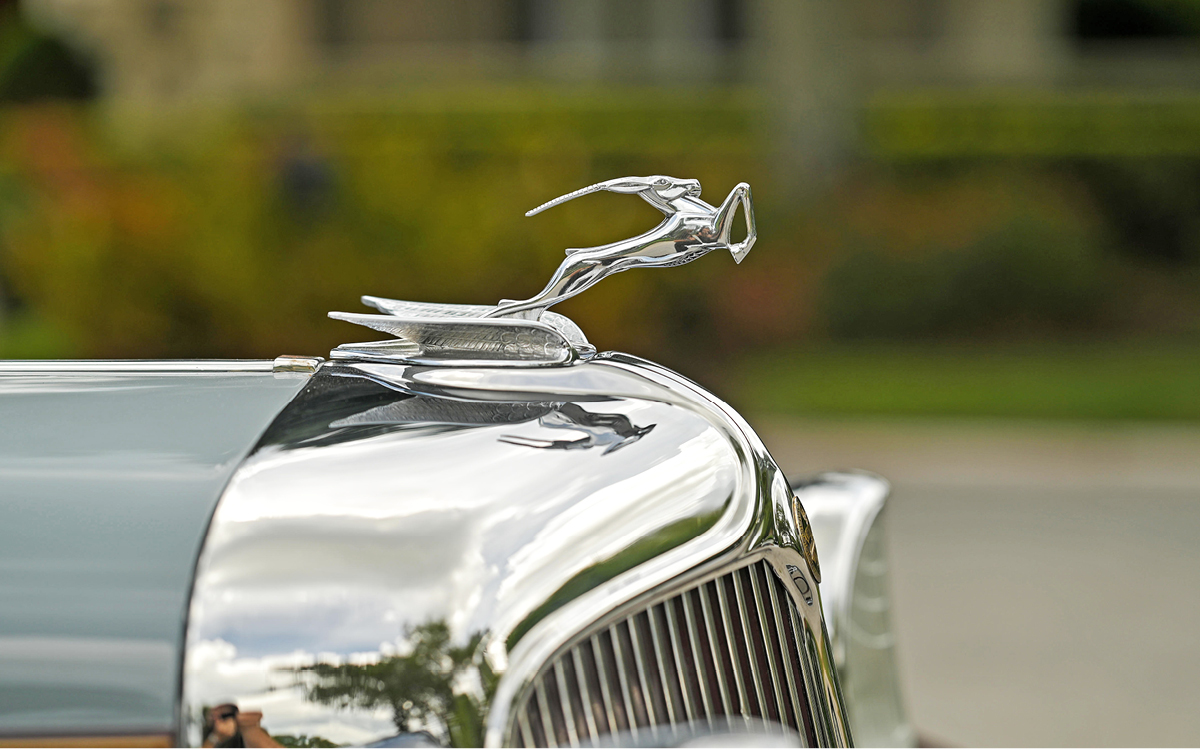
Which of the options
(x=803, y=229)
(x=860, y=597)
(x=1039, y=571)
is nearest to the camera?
(x=860, y=597)

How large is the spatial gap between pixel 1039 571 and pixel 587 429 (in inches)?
194

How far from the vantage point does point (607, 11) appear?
16.3m

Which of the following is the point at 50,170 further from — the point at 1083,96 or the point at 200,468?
the point at 200,468

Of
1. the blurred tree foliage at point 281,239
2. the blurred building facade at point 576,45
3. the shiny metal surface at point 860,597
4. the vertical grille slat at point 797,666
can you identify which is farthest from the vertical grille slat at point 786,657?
the blurred building facade at point 576,45

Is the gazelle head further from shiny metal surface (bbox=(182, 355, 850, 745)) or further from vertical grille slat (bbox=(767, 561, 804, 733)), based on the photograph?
vertical grille slat (bbox=(767, 561, 804, 733))

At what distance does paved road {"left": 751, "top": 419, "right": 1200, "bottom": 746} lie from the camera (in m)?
4.60

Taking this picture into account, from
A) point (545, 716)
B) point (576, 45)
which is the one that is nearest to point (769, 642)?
point (545, 716)

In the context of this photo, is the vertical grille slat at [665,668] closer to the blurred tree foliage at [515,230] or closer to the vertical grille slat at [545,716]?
the vertical grille slat at [545,716]

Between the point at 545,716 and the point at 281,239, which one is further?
the point at 281,239

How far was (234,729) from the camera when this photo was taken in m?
1.25

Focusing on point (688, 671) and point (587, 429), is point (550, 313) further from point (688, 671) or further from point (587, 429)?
point (688, 671)

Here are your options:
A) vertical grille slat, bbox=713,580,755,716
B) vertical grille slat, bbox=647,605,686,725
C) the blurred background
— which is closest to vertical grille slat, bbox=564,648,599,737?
vertical grille slat, bbox=647,605,686,725

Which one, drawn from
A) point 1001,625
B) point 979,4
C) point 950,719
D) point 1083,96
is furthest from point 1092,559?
point 979,4

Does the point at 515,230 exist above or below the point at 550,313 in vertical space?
below
